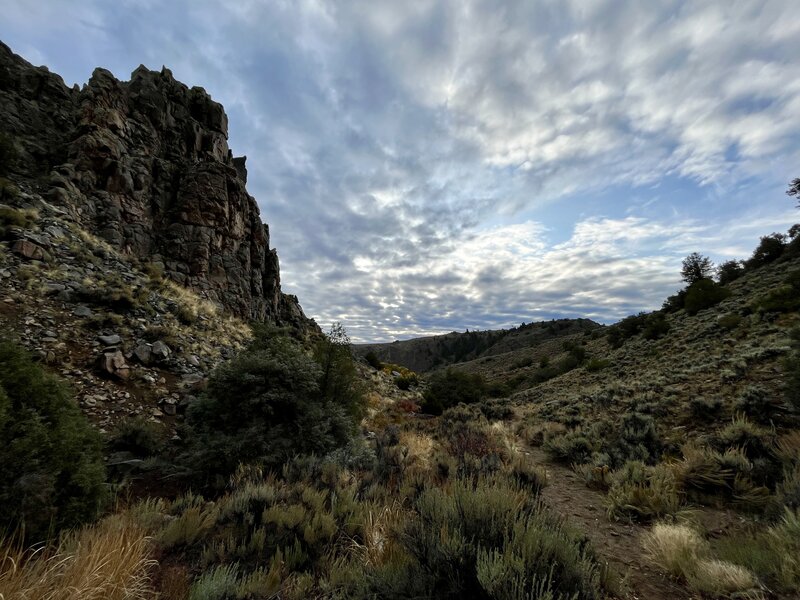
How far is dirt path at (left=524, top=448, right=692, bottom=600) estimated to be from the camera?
3311 millimetres

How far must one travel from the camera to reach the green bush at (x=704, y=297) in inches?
1016

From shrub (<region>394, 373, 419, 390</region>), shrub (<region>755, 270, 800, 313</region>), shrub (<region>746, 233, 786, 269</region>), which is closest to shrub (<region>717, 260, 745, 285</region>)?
shrub (<region>746, 233, 786, 269</region>)

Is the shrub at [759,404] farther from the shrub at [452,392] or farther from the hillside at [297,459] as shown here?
the shrub at [452,392]

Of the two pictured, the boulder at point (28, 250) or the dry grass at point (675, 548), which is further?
the boulder at point (28, 250)

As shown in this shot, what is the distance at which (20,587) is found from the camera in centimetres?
228

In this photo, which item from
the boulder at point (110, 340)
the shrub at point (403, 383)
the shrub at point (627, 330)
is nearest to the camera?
the boulder at point (110, 340)

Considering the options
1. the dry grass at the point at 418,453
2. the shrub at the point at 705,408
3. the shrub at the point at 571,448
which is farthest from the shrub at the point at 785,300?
the dry grass at the point at 418,453

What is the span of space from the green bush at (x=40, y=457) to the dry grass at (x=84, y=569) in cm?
27

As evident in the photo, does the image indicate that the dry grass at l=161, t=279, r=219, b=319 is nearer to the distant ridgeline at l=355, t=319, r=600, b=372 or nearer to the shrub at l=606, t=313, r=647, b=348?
the shrub at l=606, t=313, r=647, b=348

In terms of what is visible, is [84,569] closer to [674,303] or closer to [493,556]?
[493,556]

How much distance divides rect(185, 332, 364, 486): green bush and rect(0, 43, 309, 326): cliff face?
55.2 feet

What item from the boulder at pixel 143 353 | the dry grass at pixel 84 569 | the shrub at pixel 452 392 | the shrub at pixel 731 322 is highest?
the boulder at pixel 143 353

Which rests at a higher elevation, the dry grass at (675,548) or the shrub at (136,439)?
the shrub at (136,439)

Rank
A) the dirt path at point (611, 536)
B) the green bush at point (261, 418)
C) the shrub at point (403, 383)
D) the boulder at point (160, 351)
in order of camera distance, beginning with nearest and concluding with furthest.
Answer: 1. the dirt path at point (611, 536)
2. the green bush at point (261, 418)
3. the boulder at point (160, 351)
4. the shrub at point (403, 383)
